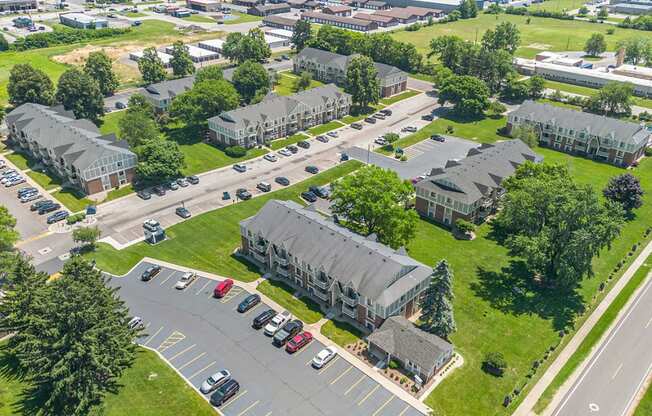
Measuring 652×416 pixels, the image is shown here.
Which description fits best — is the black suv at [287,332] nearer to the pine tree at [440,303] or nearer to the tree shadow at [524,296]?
the pine tree at [440,303]

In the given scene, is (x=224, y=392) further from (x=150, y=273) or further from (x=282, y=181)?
(x=282, y=181)

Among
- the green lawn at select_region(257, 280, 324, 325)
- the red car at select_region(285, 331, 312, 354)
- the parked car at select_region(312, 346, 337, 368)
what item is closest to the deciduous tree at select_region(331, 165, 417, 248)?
the green lawn at select_region(257, 280, 324, 325)

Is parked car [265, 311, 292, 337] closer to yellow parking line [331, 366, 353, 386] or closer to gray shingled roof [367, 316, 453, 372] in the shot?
yellow parking line [331, 366, 353, 386]

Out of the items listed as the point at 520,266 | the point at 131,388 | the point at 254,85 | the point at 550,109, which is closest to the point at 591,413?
the point at 520,266

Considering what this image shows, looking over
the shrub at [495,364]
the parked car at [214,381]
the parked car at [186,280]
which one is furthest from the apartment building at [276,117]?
the shrub at [495,364]

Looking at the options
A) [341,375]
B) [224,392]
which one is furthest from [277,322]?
[224,392]

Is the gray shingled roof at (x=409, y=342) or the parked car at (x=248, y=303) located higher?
the gray shingled roof at (x=409, y=342)

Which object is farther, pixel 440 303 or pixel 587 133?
pixel 587 133
